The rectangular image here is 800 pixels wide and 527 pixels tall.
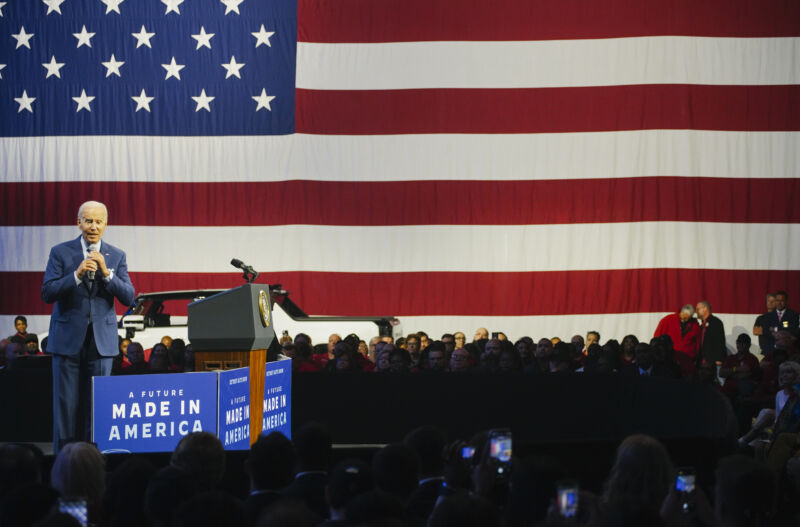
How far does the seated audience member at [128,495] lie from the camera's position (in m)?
3.40

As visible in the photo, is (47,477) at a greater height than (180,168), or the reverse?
(180,168)

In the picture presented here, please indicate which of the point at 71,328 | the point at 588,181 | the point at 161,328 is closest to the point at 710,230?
the point at 588,181

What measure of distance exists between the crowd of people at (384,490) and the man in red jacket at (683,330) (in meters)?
9.77

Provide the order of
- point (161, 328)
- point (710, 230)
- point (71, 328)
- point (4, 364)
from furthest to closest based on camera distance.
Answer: point (710, 230)
point (161, 328)
point (4, 364)
point (71, 328)

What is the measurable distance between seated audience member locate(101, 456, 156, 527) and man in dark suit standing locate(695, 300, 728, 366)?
10.8m

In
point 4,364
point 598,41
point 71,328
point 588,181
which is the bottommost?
point 4,364

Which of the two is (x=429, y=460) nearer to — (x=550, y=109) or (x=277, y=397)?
(x=277, y=397)

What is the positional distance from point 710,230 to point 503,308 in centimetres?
297

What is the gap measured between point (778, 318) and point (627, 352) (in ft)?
8.41

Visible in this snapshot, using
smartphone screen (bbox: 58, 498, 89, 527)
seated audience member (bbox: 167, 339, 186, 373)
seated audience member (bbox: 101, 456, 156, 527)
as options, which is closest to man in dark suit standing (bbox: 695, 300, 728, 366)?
seated audience member (bbox: 167, 339, 186, 373)

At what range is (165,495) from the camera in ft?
10.4

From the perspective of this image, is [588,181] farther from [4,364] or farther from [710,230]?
[4,364]

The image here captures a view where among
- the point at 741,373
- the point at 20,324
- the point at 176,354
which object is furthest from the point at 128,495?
the point at 20,324

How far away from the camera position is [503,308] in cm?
1435
